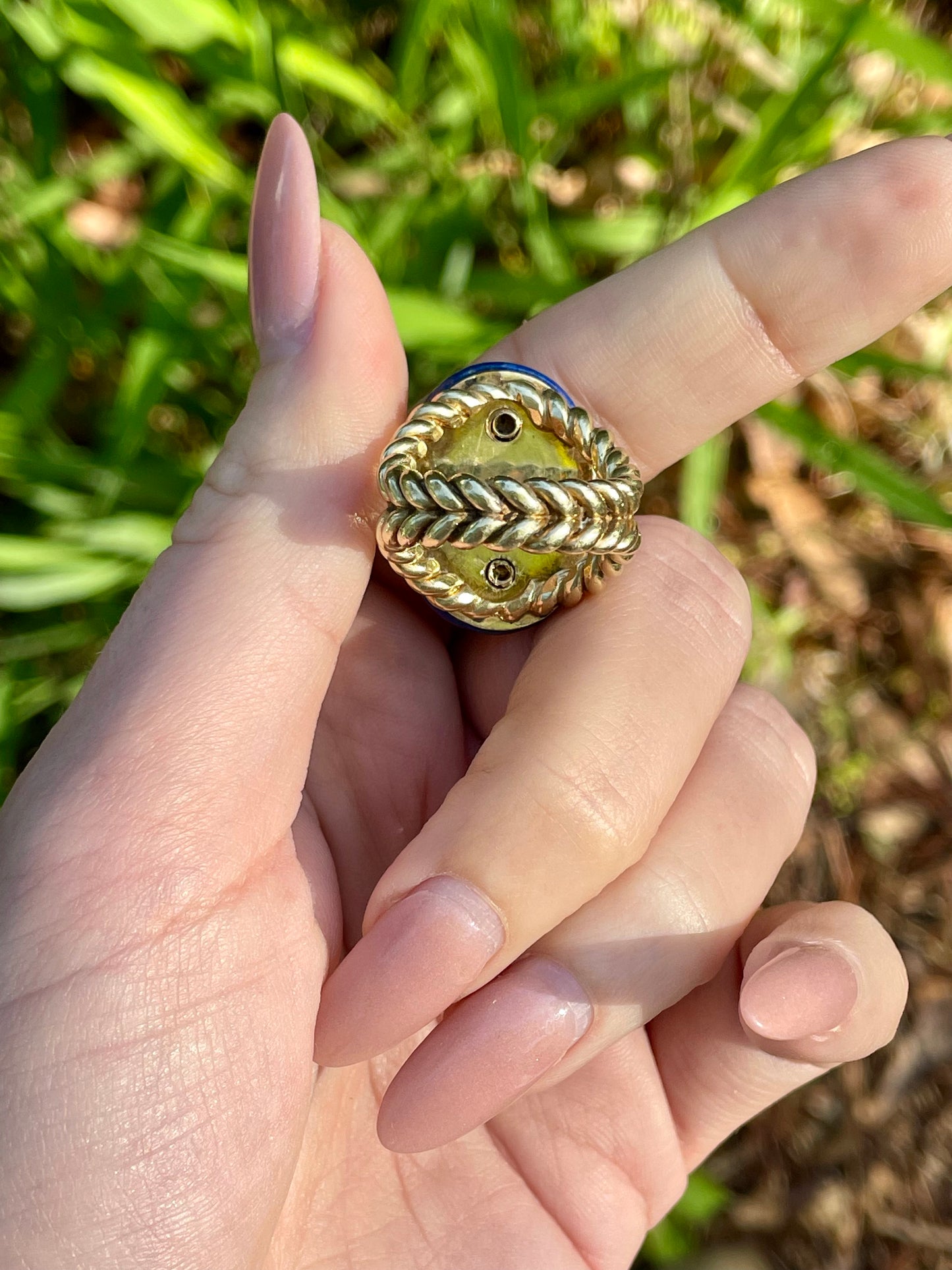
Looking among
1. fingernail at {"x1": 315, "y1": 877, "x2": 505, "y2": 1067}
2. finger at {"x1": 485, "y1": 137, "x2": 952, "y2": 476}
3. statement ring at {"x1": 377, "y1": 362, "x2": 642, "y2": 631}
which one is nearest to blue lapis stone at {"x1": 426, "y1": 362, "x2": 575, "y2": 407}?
statement ring at {"x1": 377, "y1": 362, "x2": 642, "y2": 631}

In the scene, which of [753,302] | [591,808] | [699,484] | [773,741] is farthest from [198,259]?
[773,741]

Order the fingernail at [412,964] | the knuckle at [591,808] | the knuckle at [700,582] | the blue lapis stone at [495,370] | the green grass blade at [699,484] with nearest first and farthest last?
the fingernail at [412,964], the knuckle at [591,808], the blue lapis stone at [495,370], the knuckle at [700,582], the green grass blade at [699,484]

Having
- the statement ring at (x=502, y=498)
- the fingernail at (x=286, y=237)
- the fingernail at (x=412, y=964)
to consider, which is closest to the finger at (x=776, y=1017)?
the fingernail at (x=412, y=964)

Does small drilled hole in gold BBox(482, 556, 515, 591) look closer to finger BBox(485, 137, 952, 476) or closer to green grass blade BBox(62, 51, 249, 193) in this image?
finger BBox(485, 137, 952, 476)

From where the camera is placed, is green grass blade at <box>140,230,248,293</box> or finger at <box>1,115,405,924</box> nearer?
finger at <box>1,115,405,924</box>

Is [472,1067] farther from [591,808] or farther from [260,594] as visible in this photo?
[260,594]

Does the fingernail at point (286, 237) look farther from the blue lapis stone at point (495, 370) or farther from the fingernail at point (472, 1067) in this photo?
the fingernail at point (472, 1067)

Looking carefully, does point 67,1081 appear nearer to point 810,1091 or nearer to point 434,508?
point 434,508
